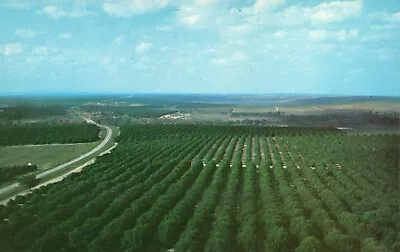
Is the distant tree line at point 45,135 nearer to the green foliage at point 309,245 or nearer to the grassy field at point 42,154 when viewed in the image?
the grassy field at point 42,154

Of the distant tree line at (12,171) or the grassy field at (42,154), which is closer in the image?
the distant tree line at (12,171)

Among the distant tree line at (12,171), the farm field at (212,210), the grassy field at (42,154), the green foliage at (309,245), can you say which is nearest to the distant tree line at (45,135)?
the grassy field at (42,154)

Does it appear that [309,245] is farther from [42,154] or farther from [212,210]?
[42,154]

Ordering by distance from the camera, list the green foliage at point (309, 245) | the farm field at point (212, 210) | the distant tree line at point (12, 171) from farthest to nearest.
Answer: the distant tree line at point (12, 171), the farm field at point (212, 210), the green foliage at point (309, 245)

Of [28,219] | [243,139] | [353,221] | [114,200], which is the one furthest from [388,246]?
[243,139]

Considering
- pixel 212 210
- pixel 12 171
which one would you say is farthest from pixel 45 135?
pixel 212 210

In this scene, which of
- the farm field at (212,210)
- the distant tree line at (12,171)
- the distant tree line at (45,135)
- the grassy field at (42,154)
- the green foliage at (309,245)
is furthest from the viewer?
the distant tree line at (45,135)
